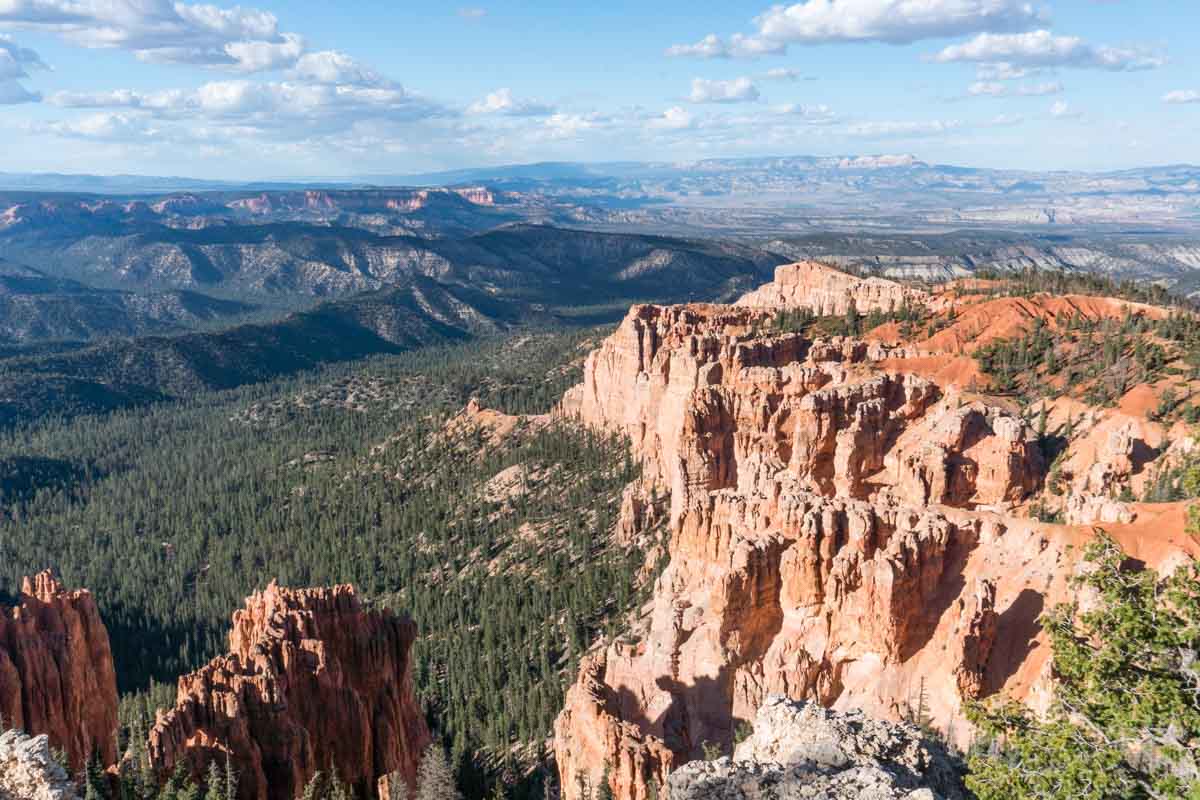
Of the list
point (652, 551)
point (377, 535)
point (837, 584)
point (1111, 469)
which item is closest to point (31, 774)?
point (837, 584)

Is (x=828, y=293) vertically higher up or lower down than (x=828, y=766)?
higher up

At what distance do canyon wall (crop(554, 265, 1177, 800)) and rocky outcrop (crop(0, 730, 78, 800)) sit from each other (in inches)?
766

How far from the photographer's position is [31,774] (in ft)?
78.3

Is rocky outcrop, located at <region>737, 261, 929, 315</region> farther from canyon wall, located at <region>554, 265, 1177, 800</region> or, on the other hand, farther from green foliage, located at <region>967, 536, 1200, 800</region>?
green foliage, located at <region>967, 536, 1200, 800</region>

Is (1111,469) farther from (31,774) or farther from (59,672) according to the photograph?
(59,672)

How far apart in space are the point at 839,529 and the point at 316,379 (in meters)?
157

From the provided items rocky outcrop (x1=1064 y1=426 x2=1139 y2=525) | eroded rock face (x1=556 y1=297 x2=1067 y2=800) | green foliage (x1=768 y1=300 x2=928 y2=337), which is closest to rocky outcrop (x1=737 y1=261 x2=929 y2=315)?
green foliage (x1=768 y1=300 x2=928 y2=337)

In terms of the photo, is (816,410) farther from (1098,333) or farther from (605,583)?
(1098,333)

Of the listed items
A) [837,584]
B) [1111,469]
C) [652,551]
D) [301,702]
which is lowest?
[652,551]

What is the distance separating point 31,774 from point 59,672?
66.4ft

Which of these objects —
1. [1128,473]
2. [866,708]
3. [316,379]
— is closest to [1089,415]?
[1128,473]

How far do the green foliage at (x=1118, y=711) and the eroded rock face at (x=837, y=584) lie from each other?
15.8 metres

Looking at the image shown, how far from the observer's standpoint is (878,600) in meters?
40.4

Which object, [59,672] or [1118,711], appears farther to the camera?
[59,672]
